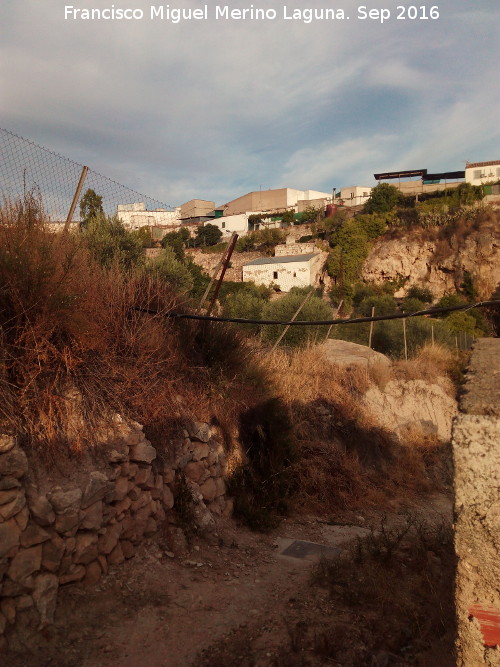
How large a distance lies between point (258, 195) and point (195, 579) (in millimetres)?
49176

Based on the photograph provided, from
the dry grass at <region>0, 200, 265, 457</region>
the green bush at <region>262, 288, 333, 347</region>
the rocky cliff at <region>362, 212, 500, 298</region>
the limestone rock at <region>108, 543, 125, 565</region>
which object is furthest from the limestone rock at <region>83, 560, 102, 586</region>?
the rocky cliff at <region>362, 212, 500, 298</region>

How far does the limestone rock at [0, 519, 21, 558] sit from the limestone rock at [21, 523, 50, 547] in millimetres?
59

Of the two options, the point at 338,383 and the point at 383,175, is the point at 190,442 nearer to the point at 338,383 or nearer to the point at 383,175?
the point at 338,383

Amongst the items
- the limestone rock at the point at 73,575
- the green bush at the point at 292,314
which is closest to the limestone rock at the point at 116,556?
the limestone rock at the point at 73,575

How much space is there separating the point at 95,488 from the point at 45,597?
2.75 ft

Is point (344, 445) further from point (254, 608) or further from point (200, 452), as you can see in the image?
point (254, 608)

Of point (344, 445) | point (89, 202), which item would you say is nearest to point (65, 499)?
point (89, 202)

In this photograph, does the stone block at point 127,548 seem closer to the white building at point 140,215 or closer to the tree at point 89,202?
the tree at point 89,202

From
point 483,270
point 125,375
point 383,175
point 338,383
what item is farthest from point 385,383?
point 383,175

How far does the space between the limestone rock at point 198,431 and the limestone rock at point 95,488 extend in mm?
1607

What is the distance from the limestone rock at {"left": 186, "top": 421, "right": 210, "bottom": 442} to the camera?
5859 millimetres

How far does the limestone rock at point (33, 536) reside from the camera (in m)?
3.60

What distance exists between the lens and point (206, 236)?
4144 cm

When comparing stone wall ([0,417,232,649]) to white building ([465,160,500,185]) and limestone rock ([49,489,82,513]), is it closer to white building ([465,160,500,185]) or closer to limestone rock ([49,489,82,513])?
limestone rock ([49,489,82,513])
